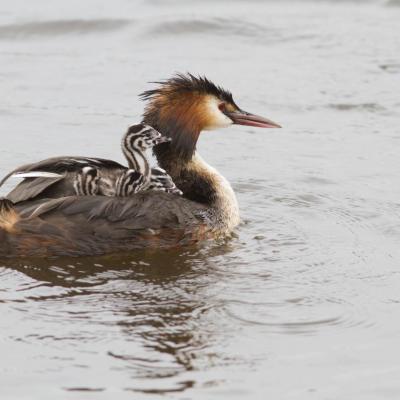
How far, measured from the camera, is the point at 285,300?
7.82m

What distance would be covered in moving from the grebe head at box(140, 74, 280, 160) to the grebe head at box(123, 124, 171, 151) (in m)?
0.42

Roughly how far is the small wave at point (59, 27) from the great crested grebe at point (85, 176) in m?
6.67

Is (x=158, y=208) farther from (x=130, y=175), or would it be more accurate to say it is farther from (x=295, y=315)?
(x=295, y=315)

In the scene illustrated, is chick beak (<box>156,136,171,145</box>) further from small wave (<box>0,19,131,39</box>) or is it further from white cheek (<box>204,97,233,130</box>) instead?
small wave (<box>0,19,131,39</box>)

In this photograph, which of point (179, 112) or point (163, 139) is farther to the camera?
point (179, 112)

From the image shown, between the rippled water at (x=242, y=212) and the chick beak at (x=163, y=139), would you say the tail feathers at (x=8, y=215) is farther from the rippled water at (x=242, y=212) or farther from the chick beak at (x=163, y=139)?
the chick beak at (x=163, y=139)

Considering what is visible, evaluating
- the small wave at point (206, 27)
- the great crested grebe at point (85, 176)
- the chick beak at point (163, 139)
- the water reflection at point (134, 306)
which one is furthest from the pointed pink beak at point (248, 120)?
the small wave at point (206, 27)

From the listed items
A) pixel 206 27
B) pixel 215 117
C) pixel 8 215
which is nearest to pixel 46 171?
pixel 8 215

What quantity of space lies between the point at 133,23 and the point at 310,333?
29.4 feet

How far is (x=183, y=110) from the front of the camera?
9344 millimetres

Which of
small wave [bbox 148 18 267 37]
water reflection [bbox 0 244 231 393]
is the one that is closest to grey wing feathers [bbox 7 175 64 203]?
water reflection [bbox 0 244 231 393]

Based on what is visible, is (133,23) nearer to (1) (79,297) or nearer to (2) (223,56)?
(2) (223,56)

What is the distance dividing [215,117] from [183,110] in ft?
1.11

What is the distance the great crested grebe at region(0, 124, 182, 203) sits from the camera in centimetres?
851
